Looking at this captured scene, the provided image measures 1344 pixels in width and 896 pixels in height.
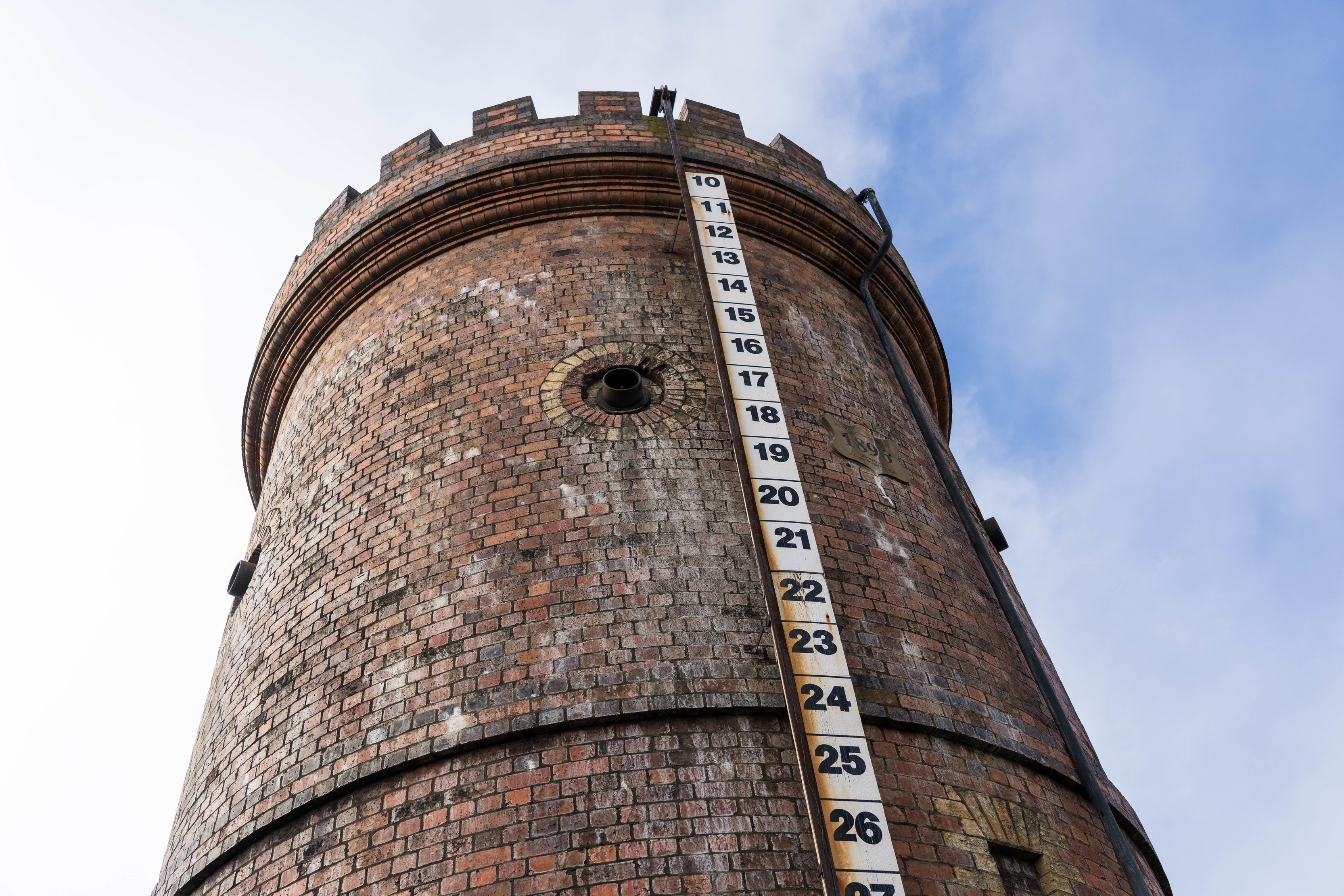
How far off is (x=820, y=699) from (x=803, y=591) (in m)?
0.54

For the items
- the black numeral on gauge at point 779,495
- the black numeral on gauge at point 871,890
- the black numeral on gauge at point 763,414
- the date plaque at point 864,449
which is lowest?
the black numeral on gauge at point 871,890

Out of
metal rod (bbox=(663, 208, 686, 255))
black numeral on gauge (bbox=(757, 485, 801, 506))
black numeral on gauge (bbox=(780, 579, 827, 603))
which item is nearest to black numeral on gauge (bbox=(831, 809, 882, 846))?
black numeral on gauge (bbox=(780, 579, 827, 603))

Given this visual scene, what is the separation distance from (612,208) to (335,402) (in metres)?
2.25

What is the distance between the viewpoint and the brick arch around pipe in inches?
277

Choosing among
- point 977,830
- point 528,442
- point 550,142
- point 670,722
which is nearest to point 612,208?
point 550,142

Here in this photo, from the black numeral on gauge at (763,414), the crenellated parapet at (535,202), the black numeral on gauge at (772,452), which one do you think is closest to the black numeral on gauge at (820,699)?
the black numeral on gauge at (772,452)

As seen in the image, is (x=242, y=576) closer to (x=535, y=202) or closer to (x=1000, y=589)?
(x=535, y=202)

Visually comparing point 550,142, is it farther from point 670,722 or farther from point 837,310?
point 670,722

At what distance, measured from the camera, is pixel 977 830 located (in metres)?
4.37

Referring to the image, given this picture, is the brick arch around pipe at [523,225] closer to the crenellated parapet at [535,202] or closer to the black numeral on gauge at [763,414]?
the crenellated parapet at [535,202]

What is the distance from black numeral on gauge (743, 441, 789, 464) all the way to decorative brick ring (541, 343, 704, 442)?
20.9 inches

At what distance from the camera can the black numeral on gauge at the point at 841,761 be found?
4039mm

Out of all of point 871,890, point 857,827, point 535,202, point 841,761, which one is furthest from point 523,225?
point 871,890

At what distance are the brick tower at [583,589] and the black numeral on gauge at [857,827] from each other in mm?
106
